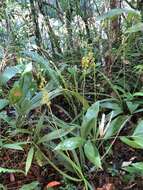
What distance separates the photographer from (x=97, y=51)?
2.72m

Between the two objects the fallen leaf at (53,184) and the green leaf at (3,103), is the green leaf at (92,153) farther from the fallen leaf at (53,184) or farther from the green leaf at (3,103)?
the green leaf at (3,103)

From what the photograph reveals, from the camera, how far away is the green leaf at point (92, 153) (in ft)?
5.73

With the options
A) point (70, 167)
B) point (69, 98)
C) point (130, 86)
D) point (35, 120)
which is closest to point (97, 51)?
point (130, 86)

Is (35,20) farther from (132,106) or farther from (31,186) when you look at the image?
(31,186)

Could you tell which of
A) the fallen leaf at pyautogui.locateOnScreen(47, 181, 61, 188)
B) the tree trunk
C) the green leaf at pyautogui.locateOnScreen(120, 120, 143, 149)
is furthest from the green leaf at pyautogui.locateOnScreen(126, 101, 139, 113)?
the tree trunk

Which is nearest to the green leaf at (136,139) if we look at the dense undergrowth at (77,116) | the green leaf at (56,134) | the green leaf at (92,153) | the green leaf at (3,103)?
the dense undergrowth at (77,116)

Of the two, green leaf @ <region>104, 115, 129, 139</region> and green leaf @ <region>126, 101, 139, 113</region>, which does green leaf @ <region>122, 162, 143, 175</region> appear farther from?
green leaf @ <region>126, 101, 139, 113</region>

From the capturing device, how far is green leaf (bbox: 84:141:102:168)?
175 cm

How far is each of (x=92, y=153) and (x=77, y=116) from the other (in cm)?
37

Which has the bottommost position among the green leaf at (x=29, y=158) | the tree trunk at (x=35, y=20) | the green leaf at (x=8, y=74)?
the green leaf at (x=29, y=158)

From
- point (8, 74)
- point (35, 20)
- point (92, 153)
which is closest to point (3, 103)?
point (8, 74)

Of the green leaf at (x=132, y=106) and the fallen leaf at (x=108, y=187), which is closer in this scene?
the fallen leaf at (x=108, y=187)

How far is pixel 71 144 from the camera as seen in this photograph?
181 centimetres

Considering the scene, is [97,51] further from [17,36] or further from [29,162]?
[29,162]
